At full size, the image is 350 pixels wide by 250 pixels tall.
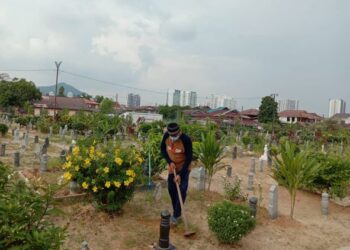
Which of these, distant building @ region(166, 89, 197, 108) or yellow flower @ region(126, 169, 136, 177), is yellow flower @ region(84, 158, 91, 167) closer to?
yellow flower @ region(126, 169, 136, 177)

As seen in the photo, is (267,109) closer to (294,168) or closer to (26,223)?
(294,168)

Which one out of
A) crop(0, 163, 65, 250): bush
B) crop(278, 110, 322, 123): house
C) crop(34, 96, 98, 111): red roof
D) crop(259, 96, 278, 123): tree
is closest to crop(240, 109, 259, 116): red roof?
→ crop(278, 110, 322, 123): house

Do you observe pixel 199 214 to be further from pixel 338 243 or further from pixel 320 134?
pixel 320 134

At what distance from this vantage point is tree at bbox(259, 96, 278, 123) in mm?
43250

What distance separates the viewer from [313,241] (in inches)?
224

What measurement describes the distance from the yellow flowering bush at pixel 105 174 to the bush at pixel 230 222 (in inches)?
58.7

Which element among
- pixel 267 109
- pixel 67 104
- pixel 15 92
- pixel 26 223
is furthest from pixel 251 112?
pixel 26 223

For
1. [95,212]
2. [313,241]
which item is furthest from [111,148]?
[313,241]

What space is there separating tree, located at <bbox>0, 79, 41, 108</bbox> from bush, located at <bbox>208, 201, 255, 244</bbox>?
4575 centimetres

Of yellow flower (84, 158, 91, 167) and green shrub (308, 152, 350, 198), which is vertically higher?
yellow flower (84, 158, 91, 167)

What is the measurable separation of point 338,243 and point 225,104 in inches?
2816

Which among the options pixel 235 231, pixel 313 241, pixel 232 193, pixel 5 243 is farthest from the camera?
pixel 232 193

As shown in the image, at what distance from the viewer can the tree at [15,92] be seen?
147 feet

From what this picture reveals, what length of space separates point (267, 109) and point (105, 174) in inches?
1604
